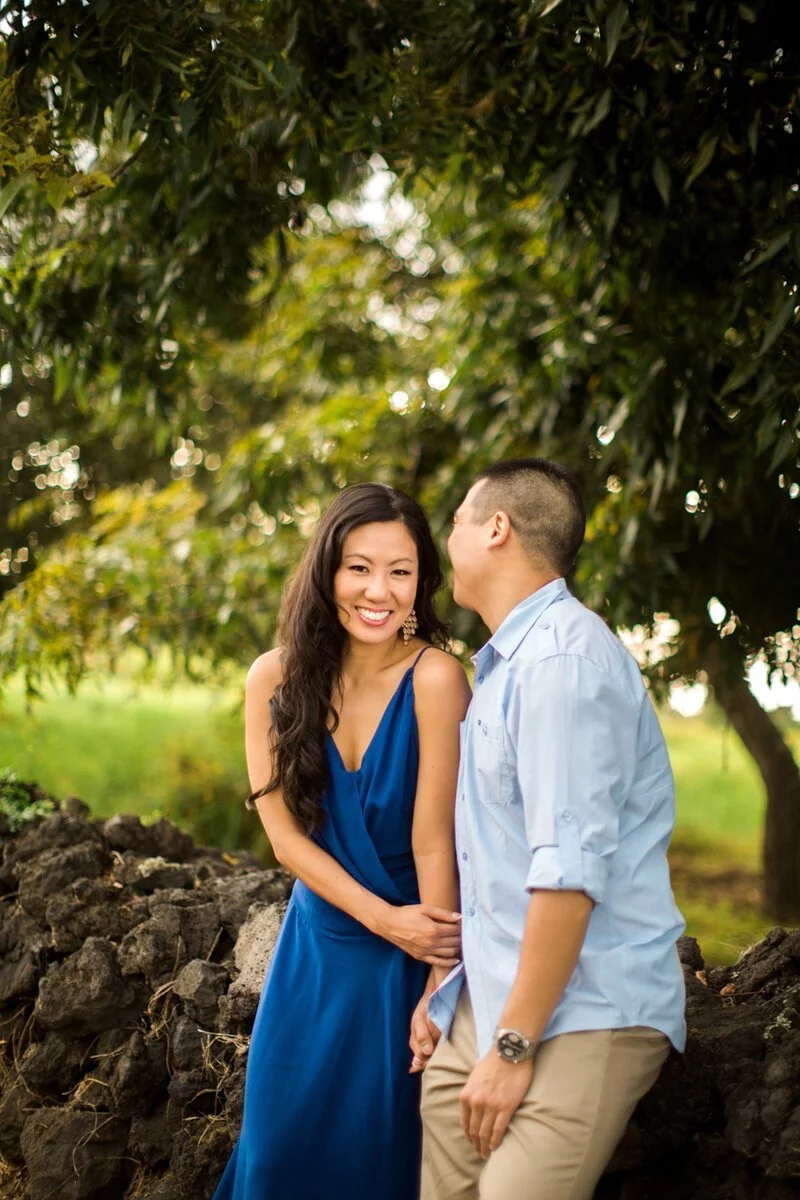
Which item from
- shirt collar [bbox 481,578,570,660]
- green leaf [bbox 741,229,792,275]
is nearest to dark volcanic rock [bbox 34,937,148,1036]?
shirt collar [bbox 481,578,570,660]

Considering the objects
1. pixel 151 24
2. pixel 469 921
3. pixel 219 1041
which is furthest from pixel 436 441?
pixel 469 921

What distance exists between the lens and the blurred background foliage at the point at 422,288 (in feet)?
10.2

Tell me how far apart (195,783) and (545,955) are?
7.96 m

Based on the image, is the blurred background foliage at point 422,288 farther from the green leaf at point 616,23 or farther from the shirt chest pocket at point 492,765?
the shirt chest pocket at point 492,765

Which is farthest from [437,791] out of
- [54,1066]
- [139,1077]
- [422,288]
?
[422,288]

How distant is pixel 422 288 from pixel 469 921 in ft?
19.1

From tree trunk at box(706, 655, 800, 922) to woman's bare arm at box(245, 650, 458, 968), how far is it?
4.81 meters

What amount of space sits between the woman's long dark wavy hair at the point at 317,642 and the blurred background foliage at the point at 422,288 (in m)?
1.17

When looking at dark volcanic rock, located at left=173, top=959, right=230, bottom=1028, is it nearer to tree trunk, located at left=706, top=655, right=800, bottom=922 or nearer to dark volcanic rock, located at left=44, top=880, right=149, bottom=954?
dark volcanic rock, located at left=44, top=880, right=149, bottom=954

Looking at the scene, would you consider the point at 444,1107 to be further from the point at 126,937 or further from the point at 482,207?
the point at 482,207

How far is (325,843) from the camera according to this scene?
2512 millimetres

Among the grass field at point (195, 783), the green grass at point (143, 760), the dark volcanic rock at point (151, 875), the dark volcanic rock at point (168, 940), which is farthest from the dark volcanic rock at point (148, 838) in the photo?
the green grass at point (143, 760)

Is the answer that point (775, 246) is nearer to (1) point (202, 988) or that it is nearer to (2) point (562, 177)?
(2) point (562, 177)

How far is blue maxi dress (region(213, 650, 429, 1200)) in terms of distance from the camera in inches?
94.3
